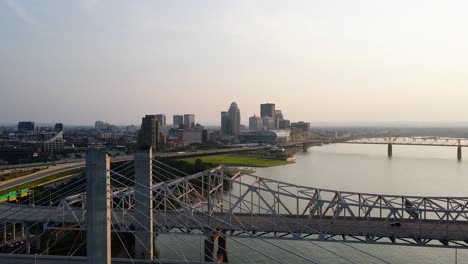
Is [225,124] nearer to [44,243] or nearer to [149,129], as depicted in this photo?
[149,129]

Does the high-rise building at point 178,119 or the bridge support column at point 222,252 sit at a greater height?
the high-rise building at point 178,119

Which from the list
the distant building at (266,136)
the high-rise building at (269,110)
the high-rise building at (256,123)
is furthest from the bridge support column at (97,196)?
the high-rise building at (269,110)

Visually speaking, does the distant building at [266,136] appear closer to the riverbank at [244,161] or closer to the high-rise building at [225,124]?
the high-rise building at [225,124]

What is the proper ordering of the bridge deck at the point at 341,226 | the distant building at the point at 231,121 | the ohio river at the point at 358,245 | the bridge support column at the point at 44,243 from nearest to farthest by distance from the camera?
the bridge deck at the point at 341,226 → the ohio river at the point at 358,245 → the bridge support column at the point at 44,243 → the distant building at the point at 231,121

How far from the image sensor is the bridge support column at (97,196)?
4.12m

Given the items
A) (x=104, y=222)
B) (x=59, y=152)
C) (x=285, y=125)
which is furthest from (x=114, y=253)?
(x=285, y=125)

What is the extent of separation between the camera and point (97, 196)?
4156 millimetres

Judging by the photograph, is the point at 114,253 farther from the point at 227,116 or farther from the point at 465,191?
the point at 227,116

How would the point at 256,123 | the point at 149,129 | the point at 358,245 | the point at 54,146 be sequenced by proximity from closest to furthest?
1. the point at 358,245
2. the point at 149,129
3. the point at 54,146
4. the point at 256,123

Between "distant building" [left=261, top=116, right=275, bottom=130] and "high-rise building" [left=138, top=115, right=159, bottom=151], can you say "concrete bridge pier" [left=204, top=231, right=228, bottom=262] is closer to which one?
"high-rise building" [left=138, top=115, right=159, bottom=151]

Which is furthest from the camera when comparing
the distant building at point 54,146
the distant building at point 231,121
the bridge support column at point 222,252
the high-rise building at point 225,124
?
the high-rise building at point 225,124

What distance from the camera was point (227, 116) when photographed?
80.8 m

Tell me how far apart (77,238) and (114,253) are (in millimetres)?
1280

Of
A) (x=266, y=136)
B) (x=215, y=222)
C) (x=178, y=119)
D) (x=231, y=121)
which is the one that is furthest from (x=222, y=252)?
(x=178, y=119)
